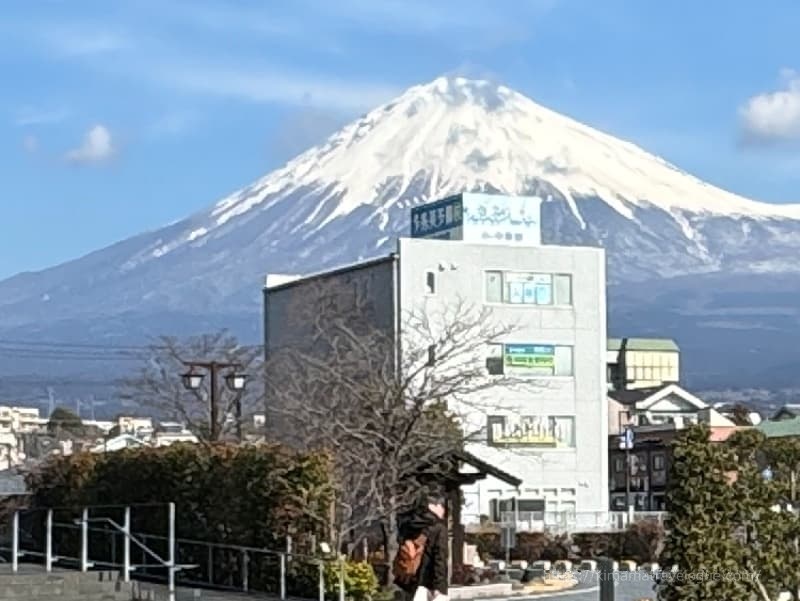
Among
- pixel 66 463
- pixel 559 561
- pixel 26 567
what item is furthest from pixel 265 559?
pixel 559 561

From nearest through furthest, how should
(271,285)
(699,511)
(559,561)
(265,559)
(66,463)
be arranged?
1. (699,511)
2. (265,559)
3. (66,463)
4. (559,561)
5. (271,285)

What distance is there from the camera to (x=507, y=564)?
40406 mm

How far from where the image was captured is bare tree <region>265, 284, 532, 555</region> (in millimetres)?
29656

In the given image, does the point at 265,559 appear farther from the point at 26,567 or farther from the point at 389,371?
the point at 389,371

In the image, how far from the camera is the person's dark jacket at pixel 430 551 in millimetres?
11656

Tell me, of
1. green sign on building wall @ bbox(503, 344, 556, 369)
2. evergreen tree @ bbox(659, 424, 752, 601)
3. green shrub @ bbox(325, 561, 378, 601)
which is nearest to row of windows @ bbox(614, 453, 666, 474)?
green sign on building wall @ bbox(503, 344, 556, 369)

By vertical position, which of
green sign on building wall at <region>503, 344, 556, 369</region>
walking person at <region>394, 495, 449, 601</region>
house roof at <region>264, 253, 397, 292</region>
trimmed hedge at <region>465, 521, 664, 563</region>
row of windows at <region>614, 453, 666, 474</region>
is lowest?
trimmed hedge at <region>465, 521, 664, 563</region>

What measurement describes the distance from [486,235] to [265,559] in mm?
41476

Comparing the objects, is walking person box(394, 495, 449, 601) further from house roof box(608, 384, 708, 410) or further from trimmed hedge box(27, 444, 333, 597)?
house roof box(608, 384, 708, 410)

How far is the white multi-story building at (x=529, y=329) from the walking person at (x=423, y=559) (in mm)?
50255

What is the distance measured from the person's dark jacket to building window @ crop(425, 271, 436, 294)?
2030 inches

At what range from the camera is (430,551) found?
11.7 m

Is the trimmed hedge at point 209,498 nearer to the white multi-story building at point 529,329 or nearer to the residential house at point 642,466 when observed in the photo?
the white multi-story building at point 529,329

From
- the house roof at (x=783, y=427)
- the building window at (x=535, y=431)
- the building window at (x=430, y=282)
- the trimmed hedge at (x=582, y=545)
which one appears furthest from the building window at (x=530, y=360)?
the trimmed hedge at (x=582, y=545)
